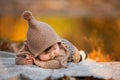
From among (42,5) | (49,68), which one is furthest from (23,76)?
(42,5)

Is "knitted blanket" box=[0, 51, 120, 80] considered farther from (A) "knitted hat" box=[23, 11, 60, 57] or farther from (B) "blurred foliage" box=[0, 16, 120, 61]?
(B) "blurred foliage" box=[0, 16, 120, 61]

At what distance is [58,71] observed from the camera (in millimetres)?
2977

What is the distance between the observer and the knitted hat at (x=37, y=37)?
3145mm

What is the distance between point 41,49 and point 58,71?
25 centimetres

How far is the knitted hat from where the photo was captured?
3145mm

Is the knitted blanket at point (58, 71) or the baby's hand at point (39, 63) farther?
the baby's hand at point (39, 63)

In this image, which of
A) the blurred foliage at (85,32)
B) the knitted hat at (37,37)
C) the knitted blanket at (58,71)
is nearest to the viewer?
the knitted blanket at (58,71)

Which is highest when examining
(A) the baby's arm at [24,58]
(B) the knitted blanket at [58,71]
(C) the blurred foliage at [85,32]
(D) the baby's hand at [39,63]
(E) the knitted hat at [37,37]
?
(C) the blurred foliage at [85,32]

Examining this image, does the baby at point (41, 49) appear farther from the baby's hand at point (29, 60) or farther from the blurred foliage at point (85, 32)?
the blurred foliage at point (85, 32)

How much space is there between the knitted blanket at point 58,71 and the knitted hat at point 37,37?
139mm

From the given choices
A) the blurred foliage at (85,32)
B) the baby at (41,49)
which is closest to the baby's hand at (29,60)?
the baby at (41,49)

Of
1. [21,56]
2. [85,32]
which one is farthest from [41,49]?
[85,32]

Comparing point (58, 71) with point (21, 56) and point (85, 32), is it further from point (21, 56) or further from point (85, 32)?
point (85, 32)

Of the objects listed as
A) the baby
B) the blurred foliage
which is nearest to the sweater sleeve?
the baby
